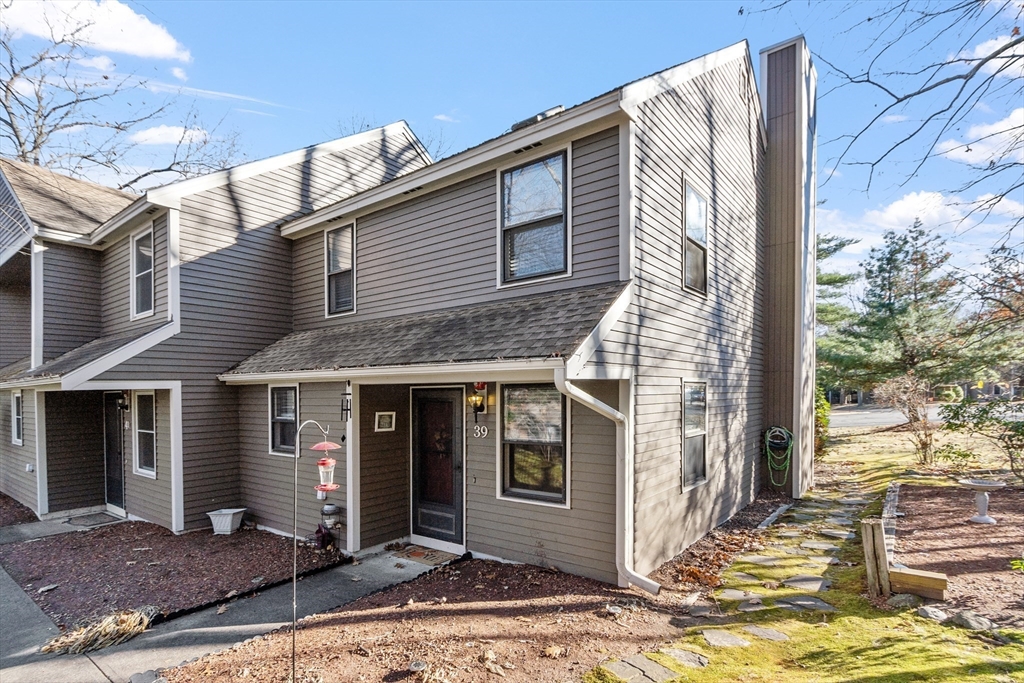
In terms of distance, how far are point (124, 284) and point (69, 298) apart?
5.33ft

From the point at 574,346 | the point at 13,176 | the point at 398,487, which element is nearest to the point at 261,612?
the point at 398,487

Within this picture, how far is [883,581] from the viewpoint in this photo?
5172mm

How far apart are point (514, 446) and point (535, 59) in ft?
28.4

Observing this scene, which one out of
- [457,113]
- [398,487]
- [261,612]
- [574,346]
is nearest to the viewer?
[574,346]

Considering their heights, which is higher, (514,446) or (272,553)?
(514,446)

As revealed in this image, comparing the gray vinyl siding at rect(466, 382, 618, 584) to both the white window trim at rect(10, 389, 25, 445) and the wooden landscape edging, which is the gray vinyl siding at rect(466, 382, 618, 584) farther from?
the white window trim at rect(10, 389, 25, 445)

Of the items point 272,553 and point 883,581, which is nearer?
point 883,581

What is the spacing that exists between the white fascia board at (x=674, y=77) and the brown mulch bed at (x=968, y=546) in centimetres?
590

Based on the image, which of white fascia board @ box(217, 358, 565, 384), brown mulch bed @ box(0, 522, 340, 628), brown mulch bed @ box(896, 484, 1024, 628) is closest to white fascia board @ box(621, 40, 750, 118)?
white fascia board @ box(217, 358, 565, 384)

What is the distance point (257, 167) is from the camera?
988 cm

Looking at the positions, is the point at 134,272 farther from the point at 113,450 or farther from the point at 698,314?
the point at 698,314

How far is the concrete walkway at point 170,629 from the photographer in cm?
448

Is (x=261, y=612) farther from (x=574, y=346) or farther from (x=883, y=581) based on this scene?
(x=883, y=581)

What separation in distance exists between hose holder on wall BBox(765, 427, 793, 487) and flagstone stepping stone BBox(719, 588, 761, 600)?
18.6 feet
